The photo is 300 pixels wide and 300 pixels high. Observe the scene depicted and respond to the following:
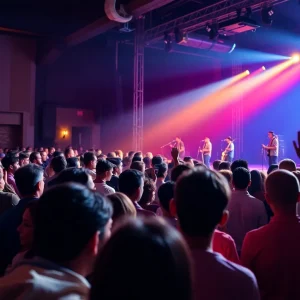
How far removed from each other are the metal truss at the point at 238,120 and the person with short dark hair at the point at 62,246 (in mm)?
14279

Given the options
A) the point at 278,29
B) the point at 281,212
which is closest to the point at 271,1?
the point at 278,29

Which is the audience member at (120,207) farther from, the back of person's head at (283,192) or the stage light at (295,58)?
the stage light at (295,58)

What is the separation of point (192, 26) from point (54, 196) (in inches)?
421

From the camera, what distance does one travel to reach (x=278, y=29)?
43.8ft

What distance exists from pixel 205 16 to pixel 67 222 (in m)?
10.3

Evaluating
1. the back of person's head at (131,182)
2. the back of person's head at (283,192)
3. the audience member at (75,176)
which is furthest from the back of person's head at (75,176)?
the back of person's head at (283,192)

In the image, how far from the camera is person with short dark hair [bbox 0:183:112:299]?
0.93 m

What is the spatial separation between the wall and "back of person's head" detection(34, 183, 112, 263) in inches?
537

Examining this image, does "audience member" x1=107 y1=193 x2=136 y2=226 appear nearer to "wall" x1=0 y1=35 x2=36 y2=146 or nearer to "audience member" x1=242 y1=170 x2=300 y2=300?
"audience member" x1=242 y1=170 x2=300 y2=300

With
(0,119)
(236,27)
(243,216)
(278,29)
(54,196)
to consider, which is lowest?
(243,216)

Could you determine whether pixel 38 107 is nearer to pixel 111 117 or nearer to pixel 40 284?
pixel 111 117

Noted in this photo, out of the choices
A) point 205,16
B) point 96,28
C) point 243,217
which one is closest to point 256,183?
point 243,217

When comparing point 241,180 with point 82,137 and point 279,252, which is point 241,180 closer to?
point 279,252

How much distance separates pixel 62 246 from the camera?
1005 millimetres
